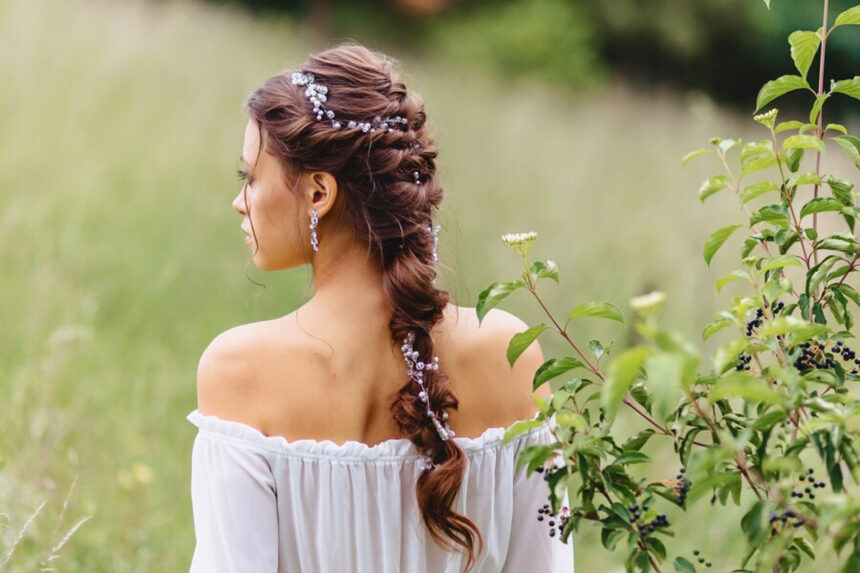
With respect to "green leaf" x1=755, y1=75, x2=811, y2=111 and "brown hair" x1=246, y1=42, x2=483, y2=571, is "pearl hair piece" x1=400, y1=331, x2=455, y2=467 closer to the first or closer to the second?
"brown hair" x1=246, y1=42, x2=483, y2=571

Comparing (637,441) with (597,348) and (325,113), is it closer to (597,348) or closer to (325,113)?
(597,348)

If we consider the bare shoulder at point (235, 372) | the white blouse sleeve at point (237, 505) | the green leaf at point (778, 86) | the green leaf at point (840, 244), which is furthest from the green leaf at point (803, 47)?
the white blouse sleeve at point (237, 505)

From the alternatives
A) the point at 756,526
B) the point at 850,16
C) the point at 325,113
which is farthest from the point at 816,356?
the point at 325,113

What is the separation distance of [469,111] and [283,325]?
4.66m

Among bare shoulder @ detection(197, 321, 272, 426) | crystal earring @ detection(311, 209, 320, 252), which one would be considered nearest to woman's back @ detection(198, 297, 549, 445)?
bare shoulder @ detection(197, 321, 272, 426)

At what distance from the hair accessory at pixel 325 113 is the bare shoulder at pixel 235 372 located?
0.34m

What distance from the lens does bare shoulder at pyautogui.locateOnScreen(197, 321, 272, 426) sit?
4.99 ft

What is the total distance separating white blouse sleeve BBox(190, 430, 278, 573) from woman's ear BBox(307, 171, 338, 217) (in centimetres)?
39

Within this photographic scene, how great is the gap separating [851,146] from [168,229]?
12.2 ft

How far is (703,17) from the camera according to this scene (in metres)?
7.78

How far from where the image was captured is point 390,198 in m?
1.60

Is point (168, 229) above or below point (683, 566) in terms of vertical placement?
above

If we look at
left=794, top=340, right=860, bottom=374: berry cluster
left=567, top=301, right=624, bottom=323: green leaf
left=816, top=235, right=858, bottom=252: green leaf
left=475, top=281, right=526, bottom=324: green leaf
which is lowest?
left=794, top=340, right=860, bottom=374: berry cluster

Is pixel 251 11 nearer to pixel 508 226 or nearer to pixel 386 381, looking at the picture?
pixel 508 226
